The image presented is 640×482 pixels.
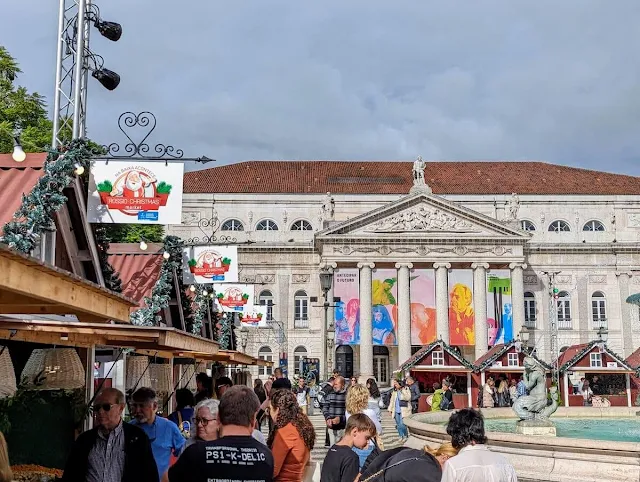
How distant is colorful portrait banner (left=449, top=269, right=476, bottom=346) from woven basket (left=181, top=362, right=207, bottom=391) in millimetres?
38098

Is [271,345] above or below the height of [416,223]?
below

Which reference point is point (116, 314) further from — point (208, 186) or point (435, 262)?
point (208, 186)

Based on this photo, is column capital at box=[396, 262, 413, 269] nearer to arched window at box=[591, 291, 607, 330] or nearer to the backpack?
arched window at box=[591, 291, 607, 330]

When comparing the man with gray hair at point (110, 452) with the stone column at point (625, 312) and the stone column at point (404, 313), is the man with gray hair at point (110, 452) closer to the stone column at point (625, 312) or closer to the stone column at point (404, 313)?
the stone column at point (404, 313)

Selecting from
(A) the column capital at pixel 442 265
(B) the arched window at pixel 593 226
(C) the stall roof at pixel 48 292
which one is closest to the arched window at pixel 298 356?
(A) the column capital at pixel 442 265

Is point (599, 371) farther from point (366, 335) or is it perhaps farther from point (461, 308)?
point (366, 335)

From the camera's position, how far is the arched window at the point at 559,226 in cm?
6656

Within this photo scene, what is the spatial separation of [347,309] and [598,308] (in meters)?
22.1

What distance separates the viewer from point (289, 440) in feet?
20.4

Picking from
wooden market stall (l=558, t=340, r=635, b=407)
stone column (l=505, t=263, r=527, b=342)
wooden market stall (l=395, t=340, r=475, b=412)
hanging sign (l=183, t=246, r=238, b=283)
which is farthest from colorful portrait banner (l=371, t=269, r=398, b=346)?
hanging sign (l=183, t=246, r=238, b=283)

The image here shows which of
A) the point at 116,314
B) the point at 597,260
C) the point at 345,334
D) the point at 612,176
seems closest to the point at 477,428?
the point at 116,314

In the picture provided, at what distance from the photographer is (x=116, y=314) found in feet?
23.3

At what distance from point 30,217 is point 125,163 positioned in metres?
3.73

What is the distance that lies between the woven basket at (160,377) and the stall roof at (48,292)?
758 cm
